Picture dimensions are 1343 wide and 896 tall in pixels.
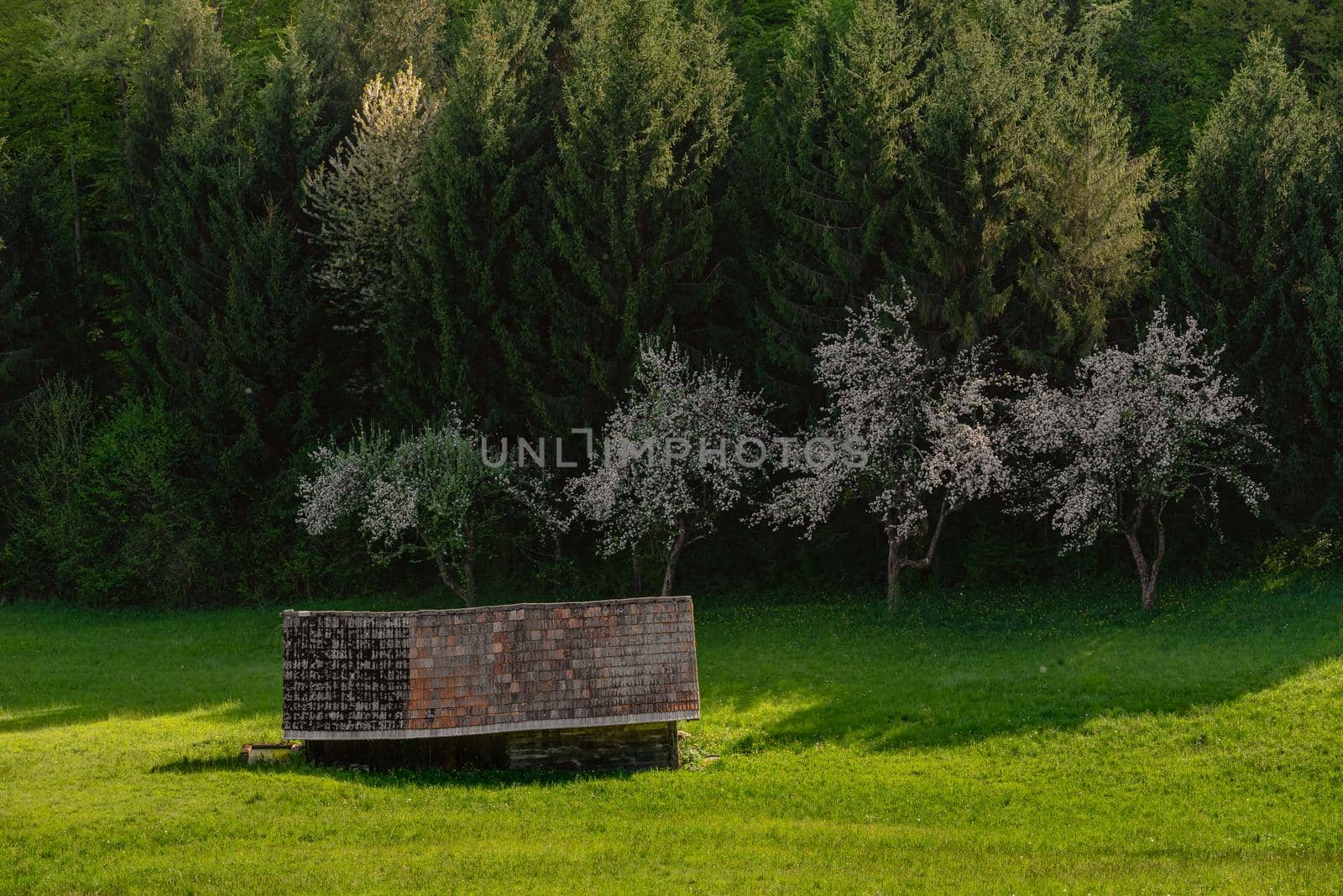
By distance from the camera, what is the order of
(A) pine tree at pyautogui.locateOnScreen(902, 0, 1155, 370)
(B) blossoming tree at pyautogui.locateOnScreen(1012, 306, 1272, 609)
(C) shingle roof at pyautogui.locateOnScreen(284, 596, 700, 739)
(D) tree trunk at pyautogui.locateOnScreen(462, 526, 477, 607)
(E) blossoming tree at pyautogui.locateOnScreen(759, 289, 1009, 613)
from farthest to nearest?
1. (D) tree trunk at pyautogui.locateOnScreen(462, 526, 477, 607)
2. (A) pine tree at pyautogui.locateOnScreen(902, 0, 1155, 370)
3. (E) blossoming tree at pyautogui.locateOnScreen(759, 289, 1009, 613)
4. (B) blossoming tree at pyautogui.locateOnScreen(1012, 306, 1272, 609)
5. (C) shingle roof at pyautogui.locateOnScreen(284, 596, 700, 739)

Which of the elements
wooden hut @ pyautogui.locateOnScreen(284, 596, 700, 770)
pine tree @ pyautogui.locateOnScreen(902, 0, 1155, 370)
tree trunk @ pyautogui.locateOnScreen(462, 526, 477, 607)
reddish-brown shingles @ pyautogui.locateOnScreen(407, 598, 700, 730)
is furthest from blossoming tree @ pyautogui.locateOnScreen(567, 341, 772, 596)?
wooden hut @ pyautogui.locateOnScreen(284, 596, 700, 770)

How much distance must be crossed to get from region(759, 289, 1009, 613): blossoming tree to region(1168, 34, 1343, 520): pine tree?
6.74 m

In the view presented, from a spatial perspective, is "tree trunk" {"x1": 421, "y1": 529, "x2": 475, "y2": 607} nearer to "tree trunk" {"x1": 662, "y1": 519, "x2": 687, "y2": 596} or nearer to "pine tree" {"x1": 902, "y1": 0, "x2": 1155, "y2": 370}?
"tree trunk" {"x1": 662, "y1": 519, "x2": 687, "y2": 596}

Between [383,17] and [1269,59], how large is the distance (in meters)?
30.4

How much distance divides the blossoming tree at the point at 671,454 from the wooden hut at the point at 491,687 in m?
13.6

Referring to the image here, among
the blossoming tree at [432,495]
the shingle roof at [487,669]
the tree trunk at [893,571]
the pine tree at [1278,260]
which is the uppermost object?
the pine tree at [1278,260]

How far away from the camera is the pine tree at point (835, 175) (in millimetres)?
43438

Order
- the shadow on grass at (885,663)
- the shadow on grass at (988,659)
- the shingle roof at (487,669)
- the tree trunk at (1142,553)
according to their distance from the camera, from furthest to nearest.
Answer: the tree trunk at (1142,553) < the shadow on grass at (885,663) < the shadow on grass at (988,659) < the shingle roof at (487,669)

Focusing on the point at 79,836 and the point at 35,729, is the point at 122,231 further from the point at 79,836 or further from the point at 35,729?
the point at 79,836

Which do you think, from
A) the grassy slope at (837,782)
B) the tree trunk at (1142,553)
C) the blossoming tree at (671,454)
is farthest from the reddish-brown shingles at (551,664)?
the tree trunk at (1142,553)

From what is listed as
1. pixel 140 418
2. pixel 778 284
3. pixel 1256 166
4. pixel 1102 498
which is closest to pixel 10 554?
pixel 140 418

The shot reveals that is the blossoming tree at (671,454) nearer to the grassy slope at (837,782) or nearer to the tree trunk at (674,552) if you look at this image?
the tree trunk at (674,552)

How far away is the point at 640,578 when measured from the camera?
4666 centimetres

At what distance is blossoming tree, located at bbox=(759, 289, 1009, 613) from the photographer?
40.8 m
